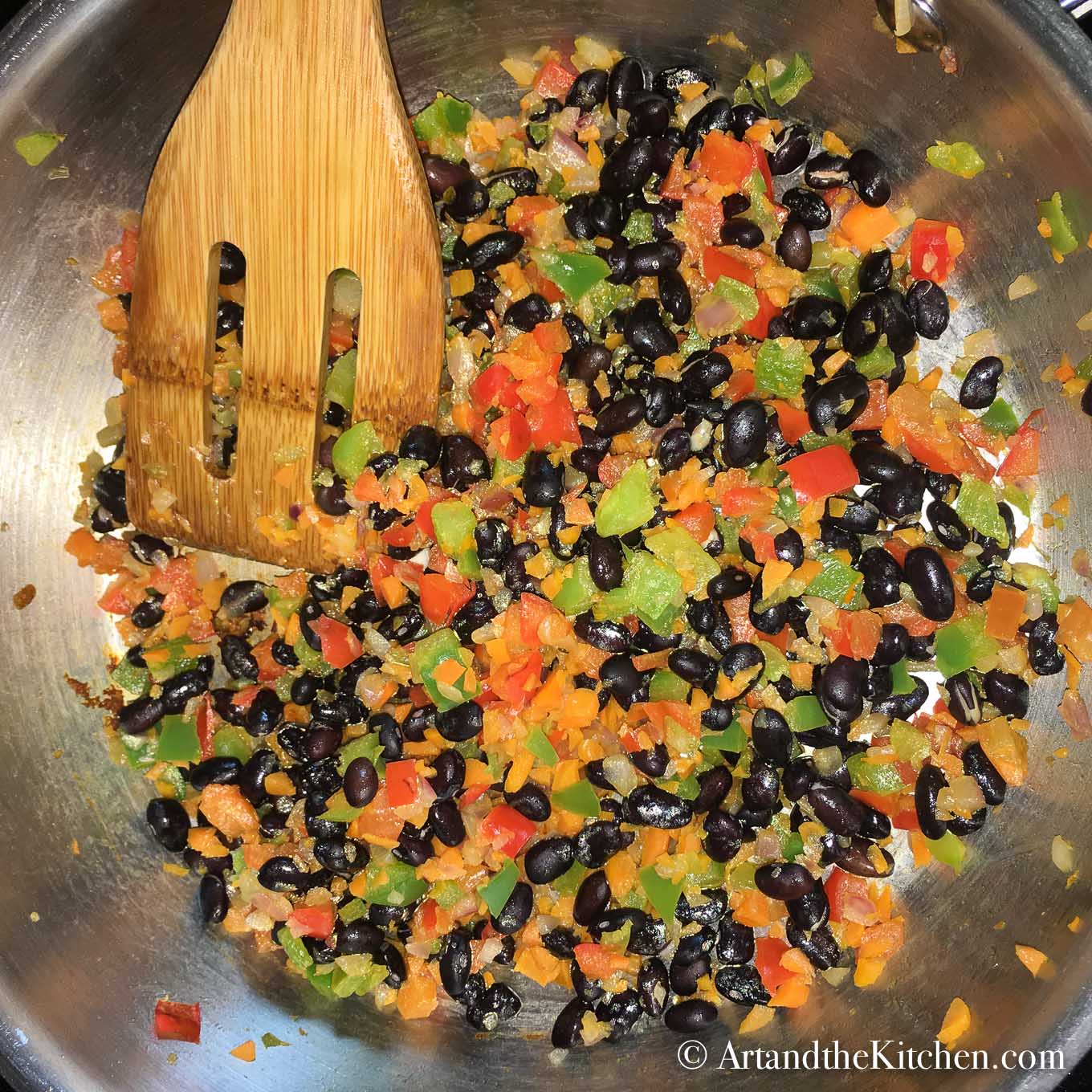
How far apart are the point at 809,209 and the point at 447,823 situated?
1598 mm

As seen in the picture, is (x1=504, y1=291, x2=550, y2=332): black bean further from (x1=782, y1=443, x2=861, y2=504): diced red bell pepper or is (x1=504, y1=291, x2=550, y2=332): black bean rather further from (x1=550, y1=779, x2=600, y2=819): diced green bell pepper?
(x1=550, y1=779, x2=600, y2=819): diced green bell pepper

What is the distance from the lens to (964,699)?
2.14 m

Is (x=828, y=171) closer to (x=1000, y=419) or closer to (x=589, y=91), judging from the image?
(x=589, y=91)

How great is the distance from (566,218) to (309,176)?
0.59 metres

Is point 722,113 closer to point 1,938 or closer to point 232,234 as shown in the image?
point 232,234

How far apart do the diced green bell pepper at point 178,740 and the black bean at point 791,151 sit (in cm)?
188

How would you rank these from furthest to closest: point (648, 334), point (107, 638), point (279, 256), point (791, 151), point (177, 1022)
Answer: point (107, 638) → point (177, 1022) → point (791, 151) → point (648, 334) → point (279, 256)

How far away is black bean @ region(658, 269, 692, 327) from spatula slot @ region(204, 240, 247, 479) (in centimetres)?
94

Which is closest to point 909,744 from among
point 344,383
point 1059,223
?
point 1059,223

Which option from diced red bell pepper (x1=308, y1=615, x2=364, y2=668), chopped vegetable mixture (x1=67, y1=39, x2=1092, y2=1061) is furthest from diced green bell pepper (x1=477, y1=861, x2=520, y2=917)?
diced red bell pepper (x1=308, y1=615, x2=364, y2=668)

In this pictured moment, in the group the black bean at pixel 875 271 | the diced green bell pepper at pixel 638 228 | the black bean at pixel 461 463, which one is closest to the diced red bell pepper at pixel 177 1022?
the black bean at pixel 461 463

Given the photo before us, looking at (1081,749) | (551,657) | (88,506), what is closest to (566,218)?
(551,657)

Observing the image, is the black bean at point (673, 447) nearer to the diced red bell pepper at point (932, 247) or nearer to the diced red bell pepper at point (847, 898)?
the diced red bell pepper at point (932, 247)

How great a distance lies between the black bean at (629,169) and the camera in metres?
2.09
